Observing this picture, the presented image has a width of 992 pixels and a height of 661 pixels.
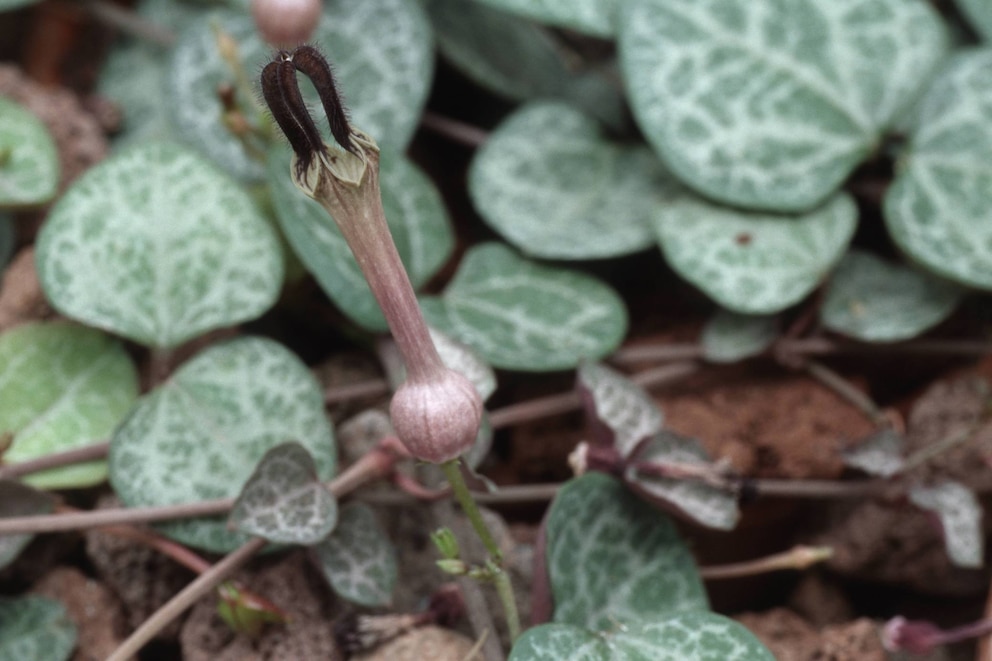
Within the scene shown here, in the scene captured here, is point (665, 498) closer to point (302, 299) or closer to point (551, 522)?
point (551, 522)

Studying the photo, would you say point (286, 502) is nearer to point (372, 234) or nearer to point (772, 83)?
point (372, 234)

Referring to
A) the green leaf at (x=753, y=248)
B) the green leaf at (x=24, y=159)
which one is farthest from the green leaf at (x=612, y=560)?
the green leaf at (x=24, y=159)

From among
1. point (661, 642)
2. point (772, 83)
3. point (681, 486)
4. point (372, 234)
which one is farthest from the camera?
point (772, 83)

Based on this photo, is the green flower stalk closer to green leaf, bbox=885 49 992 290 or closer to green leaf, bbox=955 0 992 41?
green leaf, bbox=885 49 992 290

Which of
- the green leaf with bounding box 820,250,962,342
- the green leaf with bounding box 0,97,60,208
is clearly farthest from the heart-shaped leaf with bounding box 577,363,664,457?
the green leaf with bounding box 0,97,60,208

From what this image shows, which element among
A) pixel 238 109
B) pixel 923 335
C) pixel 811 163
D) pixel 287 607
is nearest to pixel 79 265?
pixel 238 109

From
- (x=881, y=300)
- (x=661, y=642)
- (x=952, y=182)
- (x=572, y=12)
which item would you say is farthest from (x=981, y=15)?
(x=661, y=642)
